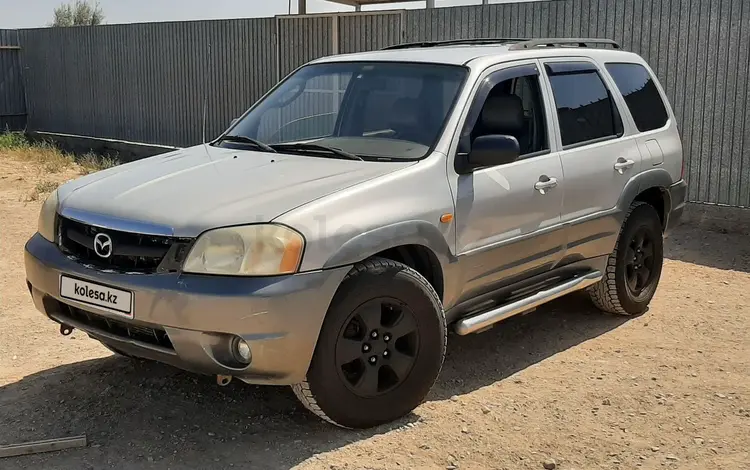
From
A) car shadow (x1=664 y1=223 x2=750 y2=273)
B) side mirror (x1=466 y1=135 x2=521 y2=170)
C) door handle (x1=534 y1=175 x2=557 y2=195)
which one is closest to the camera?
side mirror (x1=466 y1=135 x2=521 y2=170)

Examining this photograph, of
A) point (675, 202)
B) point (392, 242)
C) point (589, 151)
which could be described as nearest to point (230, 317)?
point (392, 242)

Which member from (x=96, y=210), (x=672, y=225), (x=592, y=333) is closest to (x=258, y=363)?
(x=96, y=210)

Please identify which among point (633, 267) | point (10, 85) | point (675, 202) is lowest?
point (633, 267)

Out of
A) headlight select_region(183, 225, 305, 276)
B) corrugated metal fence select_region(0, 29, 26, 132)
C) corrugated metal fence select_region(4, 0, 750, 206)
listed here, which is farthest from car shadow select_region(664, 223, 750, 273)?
corrugated metal fence select_region(0, 29, 26, 132)

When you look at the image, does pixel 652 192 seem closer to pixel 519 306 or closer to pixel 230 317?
pixel 519 306

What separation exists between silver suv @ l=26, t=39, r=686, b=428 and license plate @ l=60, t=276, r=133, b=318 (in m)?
0.01

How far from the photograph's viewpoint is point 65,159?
49.1ft

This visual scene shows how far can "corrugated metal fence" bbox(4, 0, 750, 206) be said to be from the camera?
9047 millimetres

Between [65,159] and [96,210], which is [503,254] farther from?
[65,159]

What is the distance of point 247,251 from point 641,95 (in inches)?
142

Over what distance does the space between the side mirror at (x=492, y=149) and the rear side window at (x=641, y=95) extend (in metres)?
1.81

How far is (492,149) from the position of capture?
4.46 m

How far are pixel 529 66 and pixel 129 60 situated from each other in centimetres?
1245

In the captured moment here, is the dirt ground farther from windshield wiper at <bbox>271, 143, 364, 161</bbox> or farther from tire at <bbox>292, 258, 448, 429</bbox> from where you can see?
windshield wiper at <bbox>271, 143, 364, 161</bbox>
